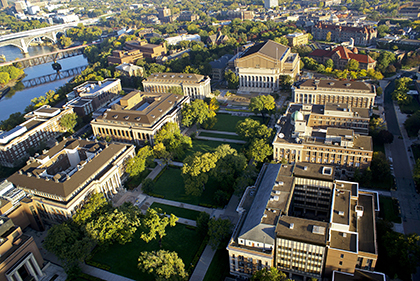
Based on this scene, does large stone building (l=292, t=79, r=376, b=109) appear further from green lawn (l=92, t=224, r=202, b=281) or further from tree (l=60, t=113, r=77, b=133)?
tree (l=60, t=113, r=77, b=133)

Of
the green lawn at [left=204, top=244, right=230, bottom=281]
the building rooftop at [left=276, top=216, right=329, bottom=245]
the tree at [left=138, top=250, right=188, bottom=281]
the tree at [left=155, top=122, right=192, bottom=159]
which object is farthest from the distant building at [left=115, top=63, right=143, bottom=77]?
the building rooftop at [left=276, top=216, right=329, bottom=245]

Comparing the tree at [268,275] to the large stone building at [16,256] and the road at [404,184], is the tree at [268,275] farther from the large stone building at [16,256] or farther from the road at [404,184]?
the large stone building at [16,256]

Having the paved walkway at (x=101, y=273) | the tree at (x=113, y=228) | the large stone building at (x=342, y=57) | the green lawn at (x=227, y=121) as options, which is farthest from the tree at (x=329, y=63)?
the paved walkway at (x=101, y=273)

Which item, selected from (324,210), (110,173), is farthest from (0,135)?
(324,210)

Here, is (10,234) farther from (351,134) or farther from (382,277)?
(351,134)

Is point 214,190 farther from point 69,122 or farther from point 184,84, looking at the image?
point 69,122

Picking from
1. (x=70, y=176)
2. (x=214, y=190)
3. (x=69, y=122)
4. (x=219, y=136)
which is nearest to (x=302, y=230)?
(x=214, y=190)
